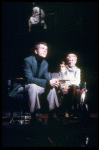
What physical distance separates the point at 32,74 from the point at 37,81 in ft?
0.77

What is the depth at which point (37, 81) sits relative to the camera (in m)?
3.87

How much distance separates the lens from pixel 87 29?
477 centimetres

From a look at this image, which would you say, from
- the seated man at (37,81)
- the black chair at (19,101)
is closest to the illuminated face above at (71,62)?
the seated man at (37,81)

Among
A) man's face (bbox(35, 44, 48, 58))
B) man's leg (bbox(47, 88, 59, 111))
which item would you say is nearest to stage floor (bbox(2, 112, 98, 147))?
man's leg (bbox(47, 88, 59, 111))

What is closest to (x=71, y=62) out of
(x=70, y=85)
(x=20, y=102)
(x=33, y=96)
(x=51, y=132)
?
(x=70, y=85)

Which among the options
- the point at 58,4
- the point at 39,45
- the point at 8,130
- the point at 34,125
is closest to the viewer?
the point at 8,130

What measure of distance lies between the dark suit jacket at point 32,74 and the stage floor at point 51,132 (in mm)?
754

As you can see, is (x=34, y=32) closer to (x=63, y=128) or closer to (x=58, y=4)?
(x=58, y=4)

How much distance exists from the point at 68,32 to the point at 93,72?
1296mm

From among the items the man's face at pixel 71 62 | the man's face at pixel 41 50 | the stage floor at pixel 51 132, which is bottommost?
the stage floor at pixel 51 132

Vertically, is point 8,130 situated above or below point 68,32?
below

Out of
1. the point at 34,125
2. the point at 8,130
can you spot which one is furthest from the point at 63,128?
the point at 8,130

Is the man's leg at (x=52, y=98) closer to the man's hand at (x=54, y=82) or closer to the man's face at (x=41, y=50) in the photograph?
the man's hand at (x=54, y=82)

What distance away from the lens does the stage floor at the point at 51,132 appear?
3109 mm
